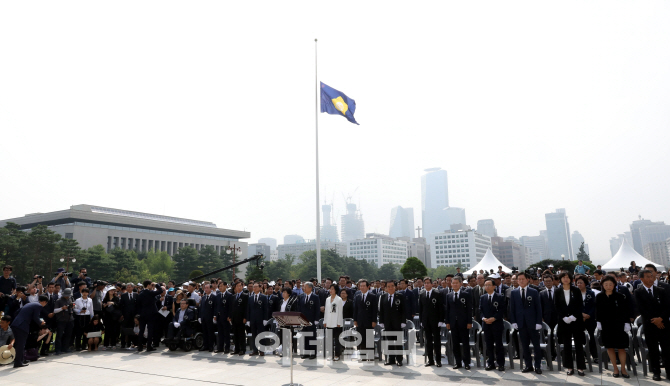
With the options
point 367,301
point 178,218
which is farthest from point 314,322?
point 178,218

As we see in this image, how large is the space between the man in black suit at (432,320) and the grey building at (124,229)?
72931mm

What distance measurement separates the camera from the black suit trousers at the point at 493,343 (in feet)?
29.7

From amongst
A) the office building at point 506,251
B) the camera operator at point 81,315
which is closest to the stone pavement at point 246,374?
the camera operator at point 81,315

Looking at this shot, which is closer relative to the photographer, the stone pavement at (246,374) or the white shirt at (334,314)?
the stone pavement at (246,374)

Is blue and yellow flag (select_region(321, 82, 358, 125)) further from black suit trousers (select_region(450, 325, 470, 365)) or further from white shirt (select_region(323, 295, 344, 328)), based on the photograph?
black suit trousers (select_region(450, 325, 470, 365))

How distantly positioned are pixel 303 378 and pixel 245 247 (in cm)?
11098

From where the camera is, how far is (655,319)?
7.89 meters

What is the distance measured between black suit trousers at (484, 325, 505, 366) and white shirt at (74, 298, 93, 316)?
12.1 metres

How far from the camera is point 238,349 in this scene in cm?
1208

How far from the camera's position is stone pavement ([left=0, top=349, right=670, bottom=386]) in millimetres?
8227

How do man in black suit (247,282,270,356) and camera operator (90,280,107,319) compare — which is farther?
camera operator (90,280,107,319)

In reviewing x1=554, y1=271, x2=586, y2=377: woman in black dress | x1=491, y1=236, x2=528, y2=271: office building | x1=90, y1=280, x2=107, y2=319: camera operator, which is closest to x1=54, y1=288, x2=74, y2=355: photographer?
x1=90, y1=280, x2=107, y2=319: camera operator

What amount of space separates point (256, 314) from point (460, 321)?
5858 millimetres

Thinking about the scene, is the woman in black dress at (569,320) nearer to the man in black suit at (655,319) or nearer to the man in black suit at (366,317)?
the man in black suit at (655,319)
